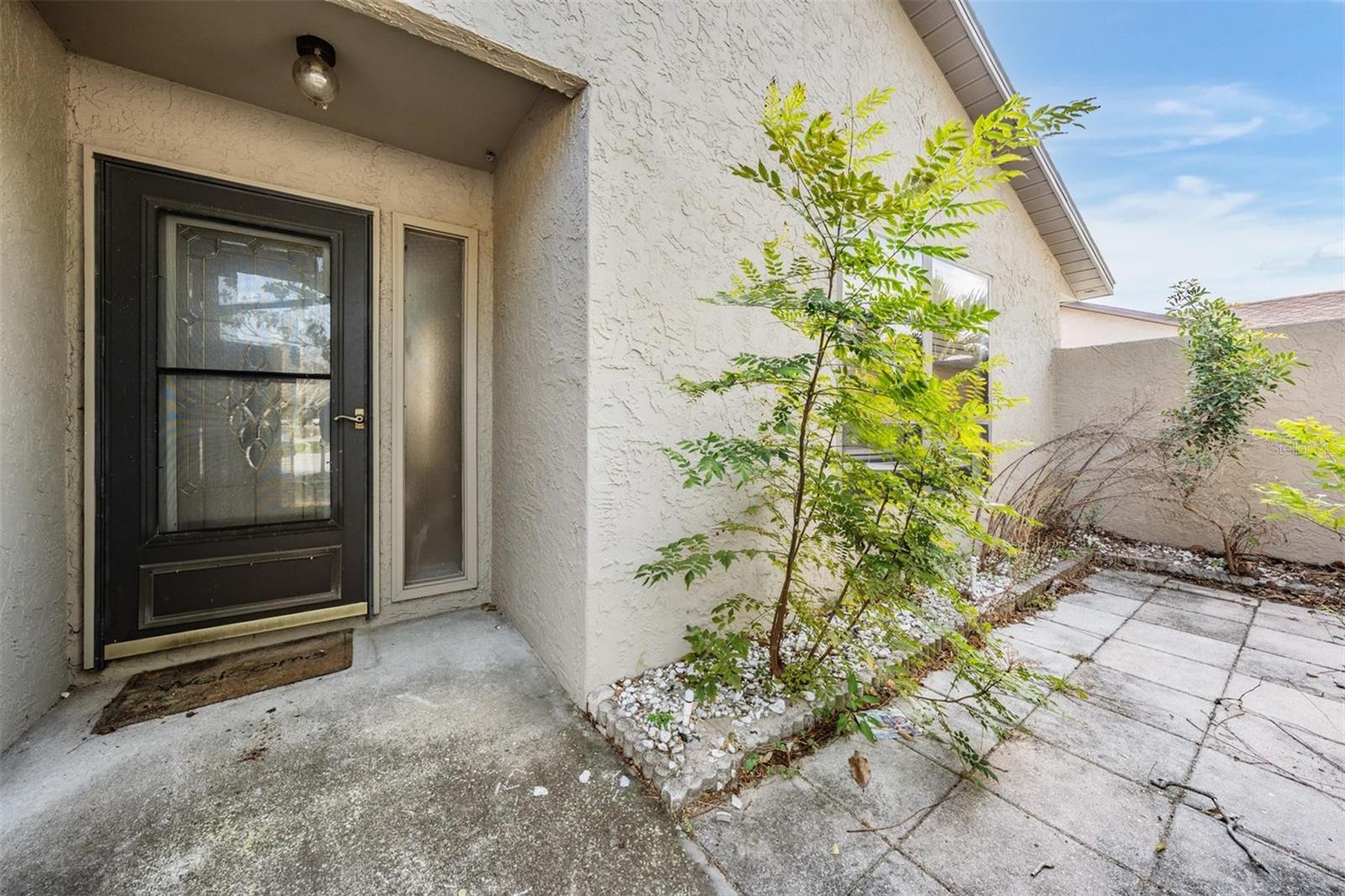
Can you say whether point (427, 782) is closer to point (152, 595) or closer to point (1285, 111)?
point (152, 595)

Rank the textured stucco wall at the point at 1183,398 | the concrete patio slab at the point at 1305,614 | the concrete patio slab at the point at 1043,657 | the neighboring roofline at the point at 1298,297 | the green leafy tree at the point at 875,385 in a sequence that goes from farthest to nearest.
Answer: the neighboring roofline at the point at 1298,297, the textured stucco wall at the point at 1183,398, the concrete patio slab at the point at 1305,614, the concrete patio slab at the point at 1043,657, the green leafy tree at the point at 875,385

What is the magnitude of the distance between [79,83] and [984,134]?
4176 mm

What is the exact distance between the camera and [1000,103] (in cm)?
452

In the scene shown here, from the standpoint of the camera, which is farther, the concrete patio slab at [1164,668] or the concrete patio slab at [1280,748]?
the concrete patio slab at [1164,668]

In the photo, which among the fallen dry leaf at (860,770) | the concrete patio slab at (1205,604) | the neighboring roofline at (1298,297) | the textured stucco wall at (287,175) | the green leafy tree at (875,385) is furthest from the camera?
the neighboring roofline at (1298,297)

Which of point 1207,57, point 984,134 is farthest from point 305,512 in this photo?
point 1207,57

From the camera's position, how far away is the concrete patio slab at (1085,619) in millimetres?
3418

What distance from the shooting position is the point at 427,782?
1.87 meters

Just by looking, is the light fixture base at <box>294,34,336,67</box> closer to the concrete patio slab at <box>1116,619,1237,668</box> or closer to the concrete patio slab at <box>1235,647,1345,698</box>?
the concrete patio slab at <box>1116,619,1237,668</box>

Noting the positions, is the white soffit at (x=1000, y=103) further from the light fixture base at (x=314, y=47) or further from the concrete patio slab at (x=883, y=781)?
the concrete patio slab at (x=883, y=781)

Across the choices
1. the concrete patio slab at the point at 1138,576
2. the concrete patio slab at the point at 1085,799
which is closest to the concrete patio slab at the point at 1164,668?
the concrete patio slab at the point at 1085,799

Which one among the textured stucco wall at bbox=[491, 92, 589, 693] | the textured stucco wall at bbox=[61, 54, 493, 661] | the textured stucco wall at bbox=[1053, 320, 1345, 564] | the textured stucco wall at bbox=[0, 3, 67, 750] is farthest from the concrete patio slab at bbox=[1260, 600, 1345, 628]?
the textured stucco wall at bbox=[0, 3, 67, 750]

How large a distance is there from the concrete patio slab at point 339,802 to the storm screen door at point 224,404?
0.65m

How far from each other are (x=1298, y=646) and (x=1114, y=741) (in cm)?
225
